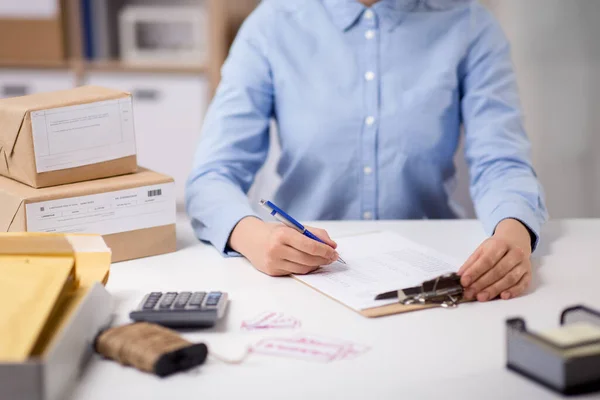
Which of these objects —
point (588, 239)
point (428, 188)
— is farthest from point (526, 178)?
point (428, 188)

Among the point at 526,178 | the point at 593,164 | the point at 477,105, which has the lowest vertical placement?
the point at 593,164

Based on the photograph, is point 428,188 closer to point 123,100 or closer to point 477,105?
point 477,105

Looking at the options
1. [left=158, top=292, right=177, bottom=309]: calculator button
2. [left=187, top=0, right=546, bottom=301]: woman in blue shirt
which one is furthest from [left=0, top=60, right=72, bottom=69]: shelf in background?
[left=158, top=292, right=177, bottom=309]: calculator button

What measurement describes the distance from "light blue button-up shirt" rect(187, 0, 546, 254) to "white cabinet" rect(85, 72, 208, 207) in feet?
4.27

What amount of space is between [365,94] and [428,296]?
2.14 feet

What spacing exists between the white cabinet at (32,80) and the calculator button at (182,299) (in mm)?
2151

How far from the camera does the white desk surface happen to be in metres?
0.74

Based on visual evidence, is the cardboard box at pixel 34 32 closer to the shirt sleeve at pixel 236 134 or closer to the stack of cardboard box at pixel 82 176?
the shirt sleeve at pixel 236 134

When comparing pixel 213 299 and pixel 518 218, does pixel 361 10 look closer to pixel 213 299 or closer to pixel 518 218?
pixel 518 218

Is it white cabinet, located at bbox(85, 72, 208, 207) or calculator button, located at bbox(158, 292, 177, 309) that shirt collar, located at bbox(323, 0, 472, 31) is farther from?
white cabinet, located at bbox(85, 72, 208, 207)

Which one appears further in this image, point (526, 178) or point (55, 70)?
point (55, 70)

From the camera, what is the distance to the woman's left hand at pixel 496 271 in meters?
0.99

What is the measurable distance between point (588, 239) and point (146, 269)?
0.70 m

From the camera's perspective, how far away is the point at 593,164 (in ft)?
7.96
